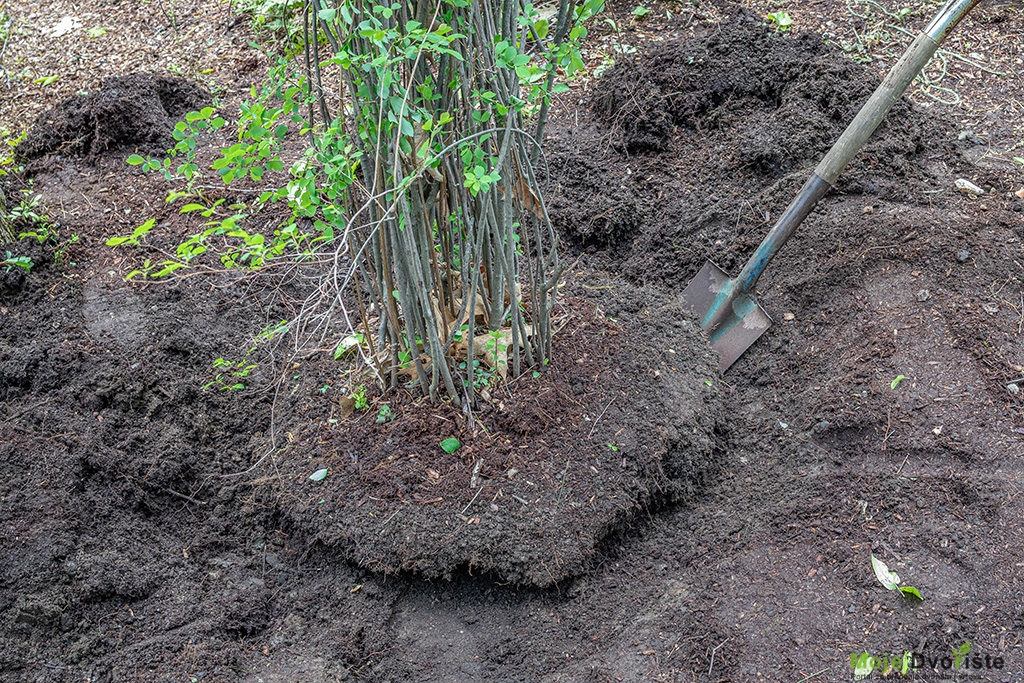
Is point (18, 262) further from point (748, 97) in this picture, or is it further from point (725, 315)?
point (748, 97)

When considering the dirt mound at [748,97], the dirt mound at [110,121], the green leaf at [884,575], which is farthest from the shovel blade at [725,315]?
the dirt mound at [110,121]

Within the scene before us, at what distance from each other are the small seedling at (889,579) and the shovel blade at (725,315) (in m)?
1.12

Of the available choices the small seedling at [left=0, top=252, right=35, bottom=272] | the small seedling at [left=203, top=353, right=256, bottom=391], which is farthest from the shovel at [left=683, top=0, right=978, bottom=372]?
the small seedling at [left=0, top=252, right=35, bottom=272]

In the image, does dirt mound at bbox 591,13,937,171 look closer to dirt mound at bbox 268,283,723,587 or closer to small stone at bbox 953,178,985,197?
small stone at bbox 953,178,985,197

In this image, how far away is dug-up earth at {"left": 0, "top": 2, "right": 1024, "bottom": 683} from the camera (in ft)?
7.44

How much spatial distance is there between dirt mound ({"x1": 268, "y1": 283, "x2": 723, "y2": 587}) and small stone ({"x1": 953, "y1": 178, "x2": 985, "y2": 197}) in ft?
5.43

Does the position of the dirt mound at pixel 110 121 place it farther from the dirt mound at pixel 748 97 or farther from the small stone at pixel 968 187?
the small stone at pixel 968 187

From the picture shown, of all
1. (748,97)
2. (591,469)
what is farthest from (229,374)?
(748,97)

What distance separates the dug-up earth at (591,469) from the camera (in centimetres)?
227

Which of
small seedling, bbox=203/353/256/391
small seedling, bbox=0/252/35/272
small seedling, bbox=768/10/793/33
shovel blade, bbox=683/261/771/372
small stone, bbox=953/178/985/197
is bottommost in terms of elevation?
shovel blade, bbox=683/261/771/372

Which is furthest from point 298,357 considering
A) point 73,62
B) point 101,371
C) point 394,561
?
point 73,62

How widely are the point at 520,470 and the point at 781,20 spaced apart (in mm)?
3431

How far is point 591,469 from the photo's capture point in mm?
2619

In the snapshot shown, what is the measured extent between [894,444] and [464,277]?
157 cm
